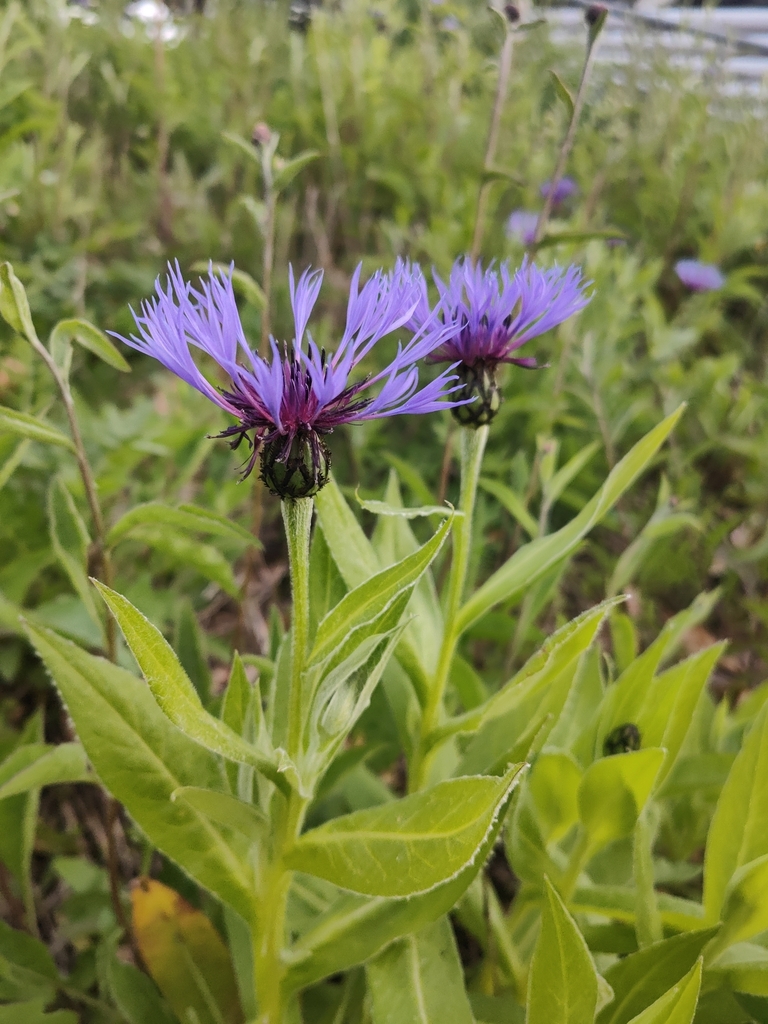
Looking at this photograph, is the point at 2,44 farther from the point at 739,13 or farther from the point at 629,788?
the point at 739,13

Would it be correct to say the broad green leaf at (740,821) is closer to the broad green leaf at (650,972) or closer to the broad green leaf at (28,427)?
the broad green leaf at (650,972)

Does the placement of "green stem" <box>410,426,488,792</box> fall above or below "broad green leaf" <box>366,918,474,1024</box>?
above

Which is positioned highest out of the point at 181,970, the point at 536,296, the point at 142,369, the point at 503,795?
the point at 536,296

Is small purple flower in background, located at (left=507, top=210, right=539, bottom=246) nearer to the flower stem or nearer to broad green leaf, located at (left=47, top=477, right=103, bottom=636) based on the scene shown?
broad green leaf, located at (left=47, top=477, right=103, bottom=636)

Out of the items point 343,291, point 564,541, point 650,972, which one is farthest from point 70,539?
point 343,291

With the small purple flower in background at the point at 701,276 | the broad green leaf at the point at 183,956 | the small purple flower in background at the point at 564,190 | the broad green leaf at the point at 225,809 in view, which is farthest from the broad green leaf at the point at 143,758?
the small purple flower in background at the point at 564,190

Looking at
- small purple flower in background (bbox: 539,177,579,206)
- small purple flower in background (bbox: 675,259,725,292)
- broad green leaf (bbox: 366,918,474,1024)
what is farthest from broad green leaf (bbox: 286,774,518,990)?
small purple flower in background (bbox: 539,177,579,206)

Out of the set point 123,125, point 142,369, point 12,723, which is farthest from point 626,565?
point 123,125
